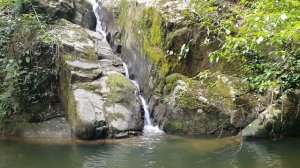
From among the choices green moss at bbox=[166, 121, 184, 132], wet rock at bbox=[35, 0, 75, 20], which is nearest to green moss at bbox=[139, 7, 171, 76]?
green moss at bbox=[166, 121, 184, 132]

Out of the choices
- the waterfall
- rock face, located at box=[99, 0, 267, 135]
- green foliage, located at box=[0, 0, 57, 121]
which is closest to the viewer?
rock face, located at box=[99, 0, 267, 135]

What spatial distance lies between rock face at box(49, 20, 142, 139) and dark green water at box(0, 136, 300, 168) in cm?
58

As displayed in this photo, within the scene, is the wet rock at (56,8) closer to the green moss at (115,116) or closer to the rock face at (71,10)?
the rock face at (71,10)

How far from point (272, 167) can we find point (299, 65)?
3.12 meters

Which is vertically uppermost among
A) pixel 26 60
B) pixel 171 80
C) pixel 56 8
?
pixel 56 8

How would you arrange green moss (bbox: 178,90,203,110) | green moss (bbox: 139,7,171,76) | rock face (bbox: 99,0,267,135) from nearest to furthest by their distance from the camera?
rock face (bbox: 99,0,267,135), green moss (bbox: 178,90,203,110), green moss (bbox: 139,7,171,76)

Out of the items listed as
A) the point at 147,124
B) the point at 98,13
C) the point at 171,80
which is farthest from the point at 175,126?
the point at 98,13

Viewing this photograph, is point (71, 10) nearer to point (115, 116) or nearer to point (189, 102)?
point (115, 116)

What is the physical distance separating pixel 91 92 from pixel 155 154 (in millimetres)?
3054

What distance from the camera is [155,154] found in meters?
8.62

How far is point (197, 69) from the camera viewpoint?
1136 cm

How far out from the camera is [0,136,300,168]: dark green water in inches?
313

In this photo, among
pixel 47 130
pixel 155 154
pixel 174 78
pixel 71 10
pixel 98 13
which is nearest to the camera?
pixel 155 154

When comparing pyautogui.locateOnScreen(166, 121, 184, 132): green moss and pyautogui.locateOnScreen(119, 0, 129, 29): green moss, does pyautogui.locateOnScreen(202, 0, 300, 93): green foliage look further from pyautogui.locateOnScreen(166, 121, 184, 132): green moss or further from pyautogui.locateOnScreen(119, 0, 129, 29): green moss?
pyautogui.locateOnScreen(119, 0, 129, 29): green moss
